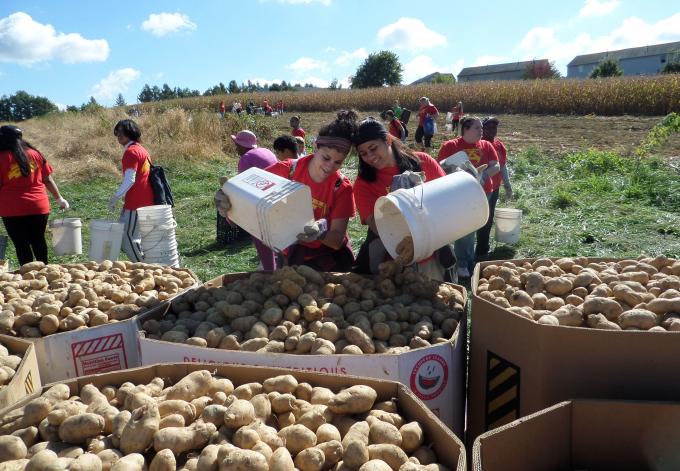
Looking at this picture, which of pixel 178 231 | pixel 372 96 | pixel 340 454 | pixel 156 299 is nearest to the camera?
pixel 340 454

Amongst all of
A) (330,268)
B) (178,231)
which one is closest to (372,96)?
(178,231)

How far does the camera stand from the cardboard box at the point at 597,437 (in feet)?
5.57

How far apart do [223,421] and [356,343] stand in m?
0.79

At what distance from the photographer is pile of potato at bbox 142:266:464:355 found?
2396 millimetres

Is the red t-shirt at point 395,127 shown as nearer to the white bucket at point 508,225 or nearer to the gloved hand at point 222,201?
the white bucket at point 508,225

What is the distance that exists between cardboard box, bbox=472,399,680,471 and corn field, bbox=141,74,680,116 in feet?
81.2

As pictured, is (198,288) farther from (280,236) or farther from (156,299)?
(280,236)

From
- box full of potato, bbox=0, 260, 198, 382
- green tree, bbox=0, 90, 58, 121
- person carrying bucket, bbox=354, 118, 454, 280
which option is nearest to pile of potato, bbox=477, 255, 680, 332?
person carrying bucket, bbox=354, 118, 454, 280

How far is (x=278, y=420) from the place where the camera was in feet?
6.04

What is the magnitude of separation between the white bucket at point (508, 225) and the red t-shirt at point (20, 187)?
5514mm

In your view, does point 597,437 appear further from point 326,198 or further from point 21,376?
point 21,376

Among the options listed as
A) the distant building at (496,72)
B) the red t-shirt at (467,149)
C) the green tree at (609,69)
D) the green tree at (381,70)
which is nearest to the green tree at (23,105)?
the green tree at (381,70)

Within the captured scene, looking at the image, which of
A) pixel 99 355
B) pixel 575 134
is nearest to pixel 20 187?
pixel 99 355

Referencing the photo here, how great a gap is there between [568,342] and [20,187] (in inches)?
206
